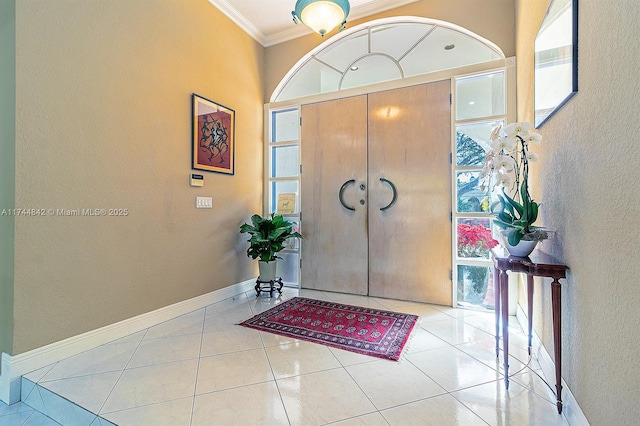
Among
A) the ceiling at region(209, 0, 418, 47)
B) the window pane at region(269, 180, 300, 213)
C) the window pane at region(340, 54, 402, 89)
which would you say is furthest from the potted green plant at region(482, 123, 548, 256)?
the window pane at region(269, 180, 300, 213)

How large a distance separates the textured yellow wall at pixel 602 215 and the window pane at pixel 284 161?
8.76 ft

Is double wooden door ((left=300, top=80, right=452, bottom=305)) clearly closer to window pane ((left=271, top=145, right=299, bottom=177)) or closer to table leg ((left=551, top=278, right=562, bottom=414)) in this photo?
window pane ((left=271, top=145, right=299, bottom=177))

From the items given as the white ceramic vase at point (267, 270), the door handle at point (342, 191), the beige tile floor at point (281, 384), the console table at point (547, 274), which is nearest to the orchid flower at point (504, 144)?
the console table at point (547, 274)

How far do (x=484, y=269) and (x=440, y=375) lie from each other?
146cm

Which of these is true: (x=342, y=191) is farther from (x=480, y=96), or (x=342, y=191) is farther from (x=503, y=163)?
(x=503, y=163)

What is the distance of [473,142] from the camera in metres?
2.82

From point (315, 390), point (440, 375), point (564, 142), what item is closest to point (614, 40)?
point (564, 142)

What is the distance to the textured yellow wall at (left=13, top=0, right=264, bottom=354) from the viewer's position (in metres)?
1.77

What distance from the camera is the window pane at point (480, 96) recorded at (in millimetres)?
2750

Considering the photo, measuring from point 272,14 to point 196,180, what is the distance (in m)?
2.06

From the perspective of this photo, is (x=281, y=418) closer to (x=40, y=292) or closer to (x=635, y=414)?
(x=635, y=414)

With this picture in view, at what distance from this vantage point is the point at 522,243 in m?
1.46

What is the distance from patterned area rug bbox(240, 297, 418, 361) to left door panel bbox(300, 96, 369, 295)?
1.74 ft

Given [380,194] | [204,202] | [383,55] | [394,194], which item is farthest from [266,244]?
[383,55]
